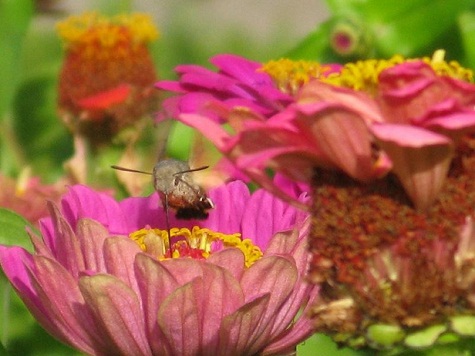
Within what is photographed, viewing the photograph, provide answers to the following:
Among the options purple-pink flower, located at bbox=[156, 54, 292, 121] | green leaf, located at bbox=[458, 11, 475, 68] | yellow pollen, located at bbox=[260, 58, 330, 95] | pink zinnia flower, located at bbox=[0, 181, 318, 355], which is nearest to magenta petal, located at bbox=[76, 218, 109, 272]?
pink zinnia flower, located at bbox=[0, 181, 318, 355]

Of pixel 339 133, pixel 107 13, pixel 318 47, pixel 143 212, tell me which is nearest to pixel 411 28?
pixel 318 47

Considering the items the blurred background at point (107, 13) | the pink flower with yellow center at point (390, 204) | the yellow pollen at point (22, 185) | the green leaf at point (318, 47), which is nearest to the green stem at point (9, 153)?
the blurred background at point (107, 13)

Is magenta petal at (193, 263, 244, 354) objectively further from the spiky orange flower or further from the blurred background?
the spiky orange flower

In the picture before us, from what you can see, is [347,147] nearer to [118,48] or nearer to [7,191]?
[7,191]

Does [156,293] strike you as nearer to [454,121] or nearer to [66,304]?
[66,304]

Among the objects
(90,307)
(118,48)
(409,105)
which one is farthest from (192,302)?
(118,48)
